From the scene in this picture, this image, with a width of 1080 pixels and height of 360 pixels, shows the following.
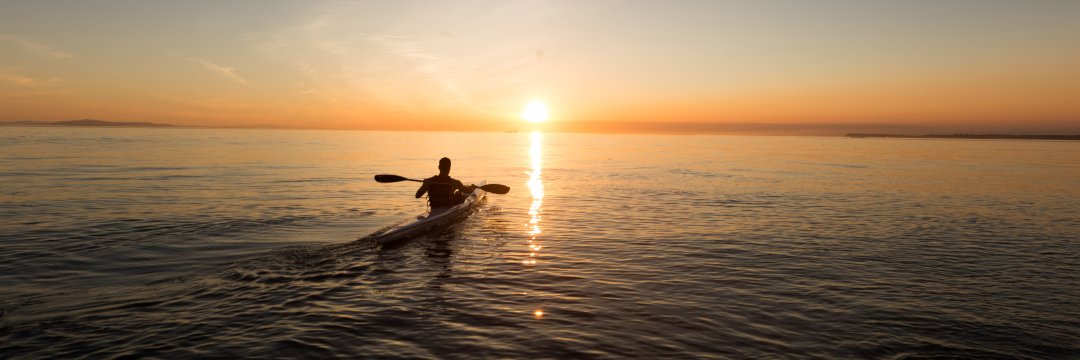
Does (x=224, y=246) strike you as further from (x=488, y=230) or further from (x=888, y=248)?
(x=888, y=248)

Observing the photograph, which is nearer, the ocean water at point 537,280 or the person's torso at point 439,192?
the ocean water at point 537,280

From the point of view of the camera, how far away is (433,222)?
18625 mm

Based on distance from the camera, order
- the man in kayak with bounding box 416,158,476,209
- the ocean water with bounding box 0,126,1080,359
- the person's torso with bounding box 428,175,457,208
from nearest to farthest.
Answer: the ocean water with bounding box 0,126,1080,359 → the man in kayak with bounding box 416,158,476,209 → the person's torso with bounding box 428,175,457,208

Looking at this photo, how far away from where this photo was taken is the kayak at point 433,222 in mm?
15991

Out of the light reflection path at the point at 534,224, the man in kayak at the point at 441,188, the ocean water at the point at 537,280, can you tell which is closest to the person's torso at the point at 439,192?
the man in kayak at the point at 441,188

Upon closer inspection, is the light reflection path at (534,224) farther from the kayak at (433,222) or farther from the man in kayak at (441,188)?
the man in kayak at (441,188)

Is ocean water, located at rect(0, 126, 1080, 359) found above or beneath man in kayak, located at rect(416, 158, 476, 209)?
beneath

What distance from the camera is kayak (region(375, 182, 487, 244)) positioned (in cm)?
1599

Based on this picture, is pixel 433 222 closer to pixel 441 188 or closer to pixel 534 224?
pixel 441 188

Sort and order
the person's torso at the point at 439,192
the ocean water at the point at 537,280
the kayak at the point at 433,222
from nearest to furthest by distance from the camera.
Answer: the ocean water at the point at 537,280 → the kayak at the point at 433,222 → the person's torso at the point at 439,192

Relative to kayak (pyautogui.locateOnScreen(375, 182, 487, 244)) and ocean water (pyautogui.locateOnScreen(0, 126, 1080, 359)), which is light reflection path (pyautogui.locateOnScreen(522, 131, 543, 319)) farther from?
kayak (pyautogui.locateOnScreen(375, 182, 487, 244))

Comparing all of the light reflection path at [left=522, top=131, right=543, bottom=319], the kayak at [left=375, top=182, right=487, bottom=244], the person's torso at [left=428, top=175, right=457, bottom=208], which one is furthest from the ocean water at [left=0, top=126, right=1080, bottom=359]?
the person's torso at [left=428, top=175, right=457, bottom=208]

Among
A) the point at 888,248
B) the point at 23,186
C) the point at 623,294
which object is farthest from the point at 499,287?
the point at 23,186

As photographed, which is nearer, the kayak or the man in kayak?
the kayak
